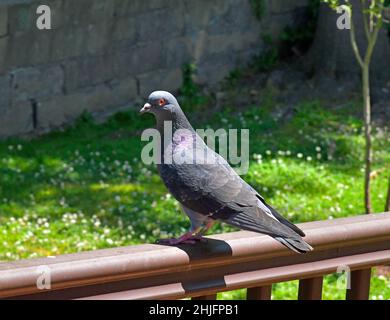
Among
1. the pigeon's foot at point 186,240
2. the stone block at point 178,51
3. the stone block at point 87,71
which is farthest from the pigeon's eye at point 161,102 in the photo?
the stone block at point 178,51

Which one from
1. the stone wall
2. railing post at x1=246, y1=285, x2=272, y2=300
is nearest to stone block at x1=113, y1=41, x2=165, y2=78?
the stone wall

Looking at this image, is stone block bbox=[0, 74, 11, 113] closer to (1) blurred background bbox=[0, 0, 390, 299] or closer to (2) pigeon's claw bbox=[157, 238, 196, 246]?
(1) blurred background bbox=[0, 0, 390, 299]

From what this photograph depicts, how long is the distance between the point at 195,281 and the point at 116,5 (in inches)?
292

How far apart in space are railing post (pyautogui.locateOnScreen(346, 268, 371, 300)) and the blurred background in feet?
11.0

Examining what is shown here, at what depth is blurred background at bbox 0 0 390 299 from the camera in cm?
776

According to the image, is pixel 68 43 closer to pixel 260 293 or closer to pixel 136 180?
pixel 136 180

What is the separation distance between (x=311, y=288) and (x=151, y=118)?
277 inches

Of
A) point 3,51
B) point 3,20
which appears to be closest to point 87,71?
point 3,51

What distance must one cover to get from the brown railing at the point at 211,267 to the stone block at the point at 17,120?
262 inches

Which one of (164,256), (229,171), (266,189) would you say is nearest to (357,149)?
(266,189)

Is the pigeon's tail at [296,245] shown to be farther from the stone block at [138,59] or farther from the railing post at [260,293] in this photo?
the stone block at [138,59]

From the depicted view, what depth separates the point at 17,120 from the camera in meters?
9.47

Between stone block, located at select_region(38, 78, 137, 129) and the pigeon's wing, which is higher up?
stone block, located at select_region(38, 78, 137, 129)
